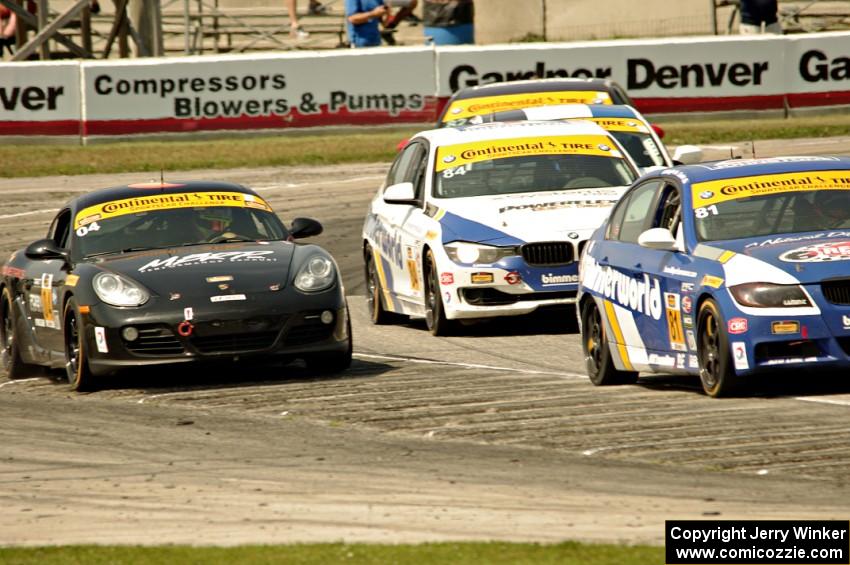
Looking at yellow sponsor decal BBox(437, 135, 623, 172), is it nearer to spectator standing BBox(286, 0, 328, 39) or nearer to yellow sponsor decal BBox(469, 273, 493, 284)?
yellow sponsor decal BBox(469, 273, 493, 284)

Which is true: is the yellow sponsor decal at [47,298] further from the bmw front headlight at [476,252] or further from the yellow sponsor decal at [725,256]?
the yellow sponsor decal at [725,256]

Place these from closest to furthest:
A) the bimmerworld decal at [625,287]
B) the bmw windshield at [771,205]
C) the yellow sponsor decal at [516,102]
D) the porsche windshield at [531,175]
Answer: the bmw windshield at [771,205] < the bimmerworld decal at [625,287] < the porsche windshield at [531,175] < the yellow sponsor decal at [516,102]

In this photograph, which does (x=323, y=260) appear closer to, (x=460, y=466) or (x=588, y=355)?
(x=588, y=355)

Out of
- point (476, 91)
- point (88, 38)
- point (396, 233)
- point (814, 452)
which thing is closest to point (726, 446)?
point (814, 452)

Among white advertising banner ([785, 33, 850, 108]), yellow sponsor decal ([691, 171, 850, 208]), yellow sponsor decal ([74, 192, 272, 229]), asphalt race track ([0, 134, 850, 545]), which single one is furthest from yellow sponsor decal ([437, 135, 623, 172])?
white advertising banner ([785, 33, 850, 108])

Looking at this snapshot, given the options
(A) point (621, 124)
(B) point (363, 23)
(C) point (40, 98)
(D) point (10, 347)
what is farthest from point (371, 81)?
(D) point (10, 347)

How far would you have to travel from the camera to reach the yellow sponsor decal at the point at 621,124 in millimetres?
18469

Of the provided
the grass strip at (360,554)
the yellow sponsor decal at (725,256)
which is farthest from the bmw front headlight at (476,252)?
the grass strip at (360,554)

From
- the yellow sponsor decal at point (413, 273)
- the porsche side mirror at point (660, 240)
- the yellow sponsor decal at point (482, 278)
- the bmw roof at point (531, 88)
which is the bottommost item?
the yellow sponsor decal at point (413, 273)

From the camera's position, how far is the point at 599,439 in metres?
9.69

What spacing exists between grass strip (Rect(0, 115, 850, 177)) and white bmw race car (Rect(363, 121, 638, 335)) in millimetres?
12032

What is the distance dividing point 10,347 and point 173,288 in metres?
2.53

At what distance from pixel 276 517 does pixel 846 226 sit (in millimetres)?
4445

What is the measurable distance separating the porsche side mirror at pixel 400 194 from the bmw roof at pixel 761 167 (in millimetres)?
4441
